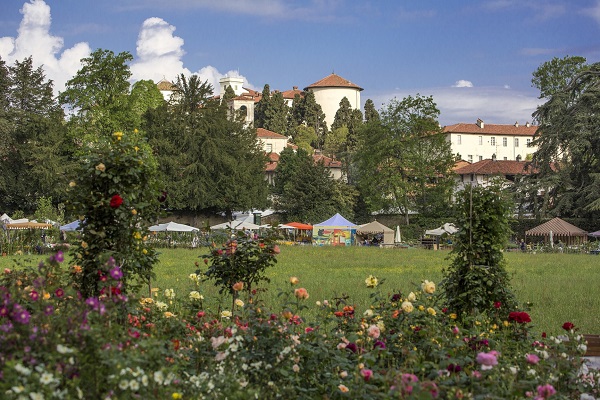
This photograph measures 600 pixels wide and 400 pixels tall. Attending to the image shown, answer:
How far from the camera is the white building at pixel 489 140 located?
118 meters

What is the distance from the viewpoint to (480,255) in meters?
9.59

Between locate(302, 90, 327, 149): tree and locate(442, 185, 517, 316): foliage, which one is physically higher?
locate(302, 90, 327, 149): tree

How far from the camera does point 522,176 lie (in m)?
49.7

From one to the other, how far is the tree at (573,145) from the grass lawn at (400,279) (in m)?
12.7

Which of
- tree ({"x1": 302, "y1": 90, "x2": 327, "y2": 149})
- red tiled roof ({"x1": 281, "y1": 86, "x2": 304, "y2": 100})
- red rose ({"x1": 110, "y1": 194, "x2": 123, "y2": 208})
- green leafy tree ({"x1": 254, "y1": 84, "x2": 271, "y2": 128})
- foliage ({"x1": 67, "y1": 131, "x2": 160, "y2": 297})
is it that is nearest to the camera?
red rose ({"x1": 110, "y1": 194, "x2": 123, "y2": 208})

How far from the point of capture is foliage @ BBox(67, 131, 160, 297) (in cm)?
817

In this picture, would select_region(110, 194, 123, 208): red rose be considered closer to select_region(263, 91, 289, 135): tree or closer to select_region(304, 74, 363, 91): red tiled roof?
select_region(263, 91, 289, 135): tree

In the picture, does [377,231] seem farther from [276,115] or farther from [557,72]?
[276,115]

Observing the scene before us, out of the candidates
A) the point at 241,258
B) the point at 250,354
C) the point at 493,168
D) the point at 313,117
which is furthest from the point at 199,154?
the point at 313,117

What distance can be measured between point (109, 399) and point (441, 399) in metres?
2.07

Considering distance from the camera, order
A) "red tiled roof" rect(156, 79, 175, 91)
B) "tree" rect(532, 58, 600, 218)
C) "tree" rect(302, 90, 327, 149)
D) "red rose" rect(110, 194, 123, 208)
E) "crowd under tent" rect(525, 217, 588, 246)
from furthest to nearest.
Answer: "red tiled roof" rect(156, 79, 175, 91)
"tree" rect(302, 90, 327, 149)
"crowd under tent" rect(525, 217, 588, 246)
"tree" rect(532, 58, 600, 218)
"red rose" rect(110, 194, 123, 208)

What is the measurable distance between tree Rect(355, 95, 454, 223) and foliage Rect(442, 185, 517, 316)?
50.5 metres

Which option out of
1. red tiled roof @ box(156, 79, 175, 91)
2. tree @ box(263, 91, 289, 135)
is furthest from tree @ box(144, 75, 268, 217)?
red tiled roof @ box(156, 79, 175, 91)

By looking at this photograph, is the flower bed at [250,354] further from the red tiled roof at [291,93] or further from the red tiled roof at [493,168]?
the red tiled roof at [291,93]
